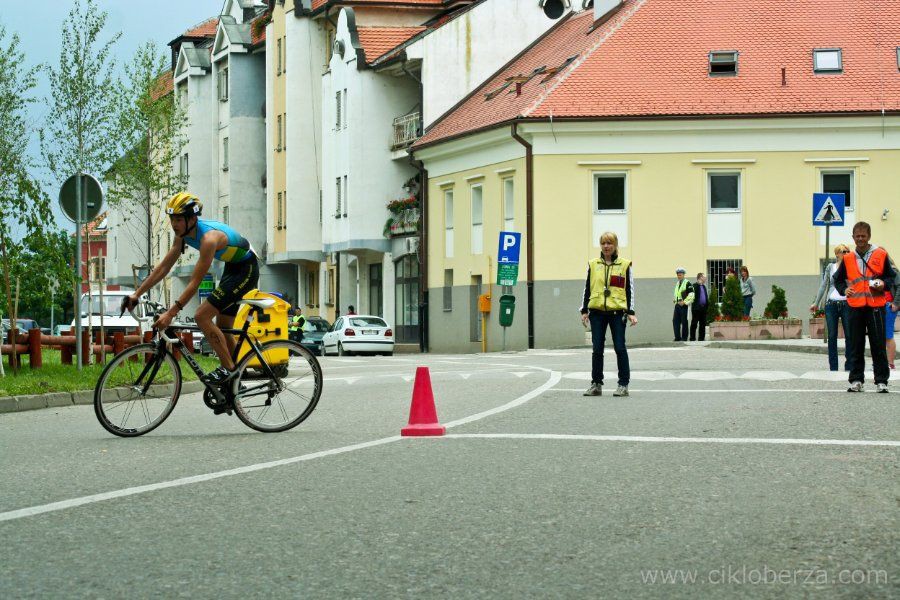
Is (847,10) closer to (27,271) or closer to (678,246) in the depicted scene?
(678,246)

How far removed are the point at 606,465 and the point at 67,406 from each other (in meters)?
9.30

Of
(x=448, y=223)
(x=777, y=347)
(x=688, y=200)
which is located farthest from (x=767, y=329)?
Answer: (x=448, y=223)

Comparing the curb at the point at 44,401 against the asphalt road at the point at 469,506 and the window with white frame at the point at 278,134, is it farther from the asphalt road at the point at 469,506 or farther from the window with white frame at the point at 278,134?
the window with white frame at the point at 278,134

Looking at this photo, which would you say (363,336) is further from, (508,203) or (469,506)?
(469,506)

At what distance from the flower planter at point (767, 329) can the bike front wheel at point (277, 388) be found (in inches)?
1037

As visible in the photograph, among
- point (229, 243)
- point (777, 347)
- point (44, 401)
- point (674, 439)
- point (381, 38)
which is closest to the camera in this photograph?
point (674, 439)

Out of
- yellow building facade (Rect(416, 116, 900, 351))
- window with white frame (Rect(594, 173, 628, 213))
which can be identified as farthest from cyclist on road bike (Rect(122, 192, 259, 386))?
window with white frame (Rect(594, 173, 628, 213))

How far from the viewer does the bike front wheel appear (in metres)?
12.4

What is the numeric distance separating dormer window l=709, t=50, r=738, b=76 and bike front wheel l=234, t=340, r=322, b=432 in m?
36.2

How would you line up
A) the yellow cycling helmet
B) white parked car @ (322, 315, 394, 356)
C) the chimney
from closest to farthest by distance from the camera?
1. the yellow cycling helmet
2. white parked car @ (322, 315, 394, 356)
3. the chimney

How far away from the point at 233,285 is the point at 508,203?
36.5 m

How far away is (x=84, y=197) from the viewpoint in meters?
20.7

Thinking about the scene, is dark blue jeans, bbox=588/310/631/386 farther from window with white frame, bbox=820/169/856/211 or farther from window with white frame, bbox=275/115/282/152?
window with white frame, bbox=275/115/282/152

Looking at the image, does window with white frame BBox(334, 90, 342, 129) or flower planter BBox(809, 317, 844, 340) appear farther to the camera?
window with white frame BBox(334, 90, 342, 129)
